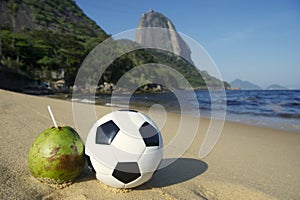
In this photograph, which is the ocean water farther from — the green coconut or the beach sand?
the green coconut

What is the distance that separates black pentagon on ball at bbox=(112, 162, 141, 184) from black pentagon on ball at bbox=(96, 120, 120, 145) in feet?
0.99

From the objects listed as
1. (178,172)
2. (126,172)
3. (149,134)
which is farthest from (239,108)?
(126,172)

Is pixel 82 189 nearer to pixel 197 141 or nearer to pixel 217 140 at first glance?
pixel 197 141

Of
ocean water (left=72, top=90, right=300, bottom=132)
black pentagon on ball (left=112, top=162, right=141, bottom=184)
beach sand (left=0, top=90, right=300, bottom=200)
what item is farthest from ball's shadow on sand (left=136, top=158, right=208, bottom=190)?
ocean water (left=72, top=90, right=300, bottom=132)

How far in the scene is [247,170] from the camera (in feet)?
13.5

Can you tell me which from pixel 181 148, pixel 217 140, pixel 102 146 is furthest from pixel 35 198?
pixel 217 140

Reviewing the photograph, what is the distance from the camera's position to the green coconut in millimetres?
2668

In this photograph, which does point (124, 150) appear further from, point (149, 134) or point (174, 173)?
point (174, 173)

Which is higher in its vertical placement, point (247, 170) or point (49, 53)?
point (49, 53)

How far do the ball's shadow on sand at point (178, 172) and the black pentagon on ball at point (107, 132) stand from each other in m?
0.81

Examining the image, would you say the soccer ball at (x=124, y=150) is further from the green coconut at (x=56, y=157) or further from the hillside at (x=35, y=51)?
the hillside at (x=35, y=51)

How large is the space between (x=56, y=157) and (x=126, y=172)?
31.5 inches

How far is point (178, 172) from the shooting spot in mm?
3709

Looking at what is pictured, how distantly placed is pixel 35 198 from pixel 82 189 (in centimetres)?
50
